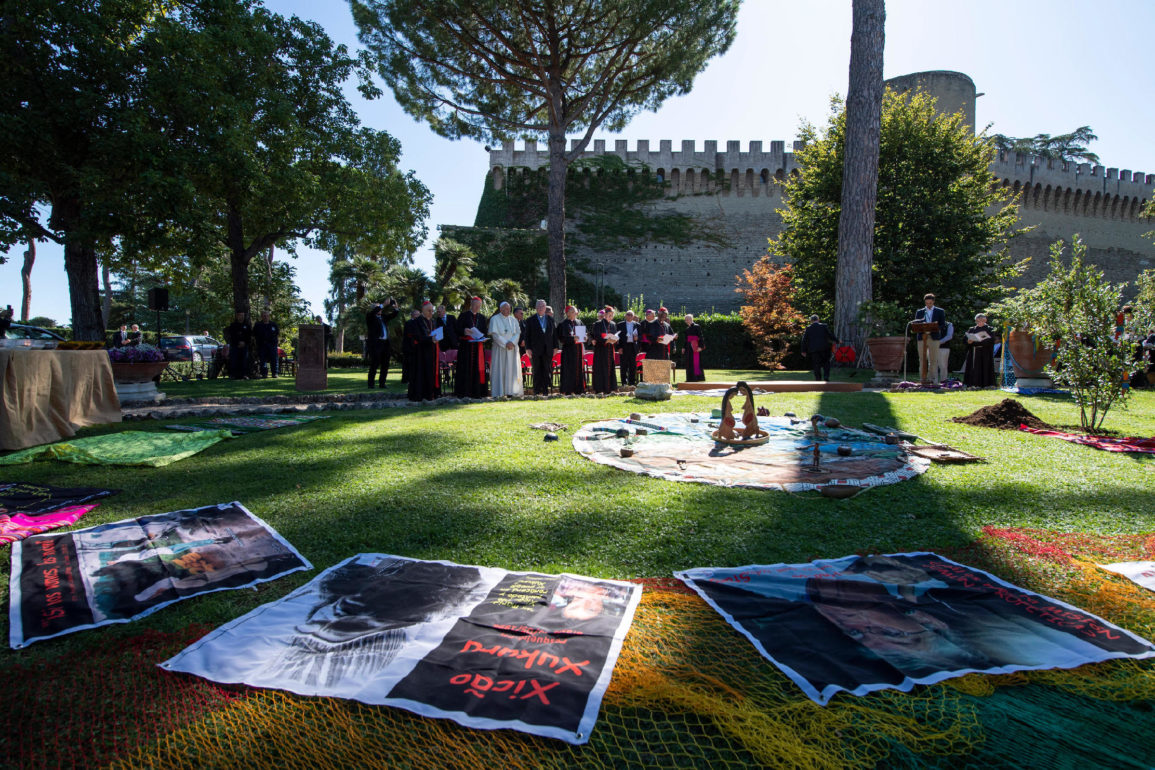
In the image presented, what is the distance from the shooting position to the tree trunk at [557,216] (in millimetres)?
18281

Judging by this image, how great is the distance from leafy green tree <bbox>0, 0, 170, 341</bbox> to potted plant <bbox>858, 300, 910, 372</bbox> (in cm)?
1654

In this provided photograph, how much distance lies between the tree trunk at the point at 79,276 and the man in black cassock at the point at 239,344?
113 inches

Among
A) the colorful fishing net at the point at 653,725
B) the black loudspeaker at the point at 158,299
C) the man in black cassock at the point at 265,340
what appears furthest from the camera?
the man in black cassock at the point at 265,340

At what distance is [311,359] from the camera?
12086 mm

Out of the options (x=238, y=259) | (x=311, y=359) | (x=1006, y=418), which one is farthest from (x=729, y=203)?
(x=1006, y=418)

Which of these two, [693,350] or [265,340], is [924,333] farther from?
[265,340]

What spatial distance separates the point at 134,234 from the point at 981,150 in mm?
24944

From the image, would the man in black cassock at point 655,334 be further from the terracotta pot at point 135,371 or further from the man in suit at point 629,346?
the terracotta pot at point 135,371

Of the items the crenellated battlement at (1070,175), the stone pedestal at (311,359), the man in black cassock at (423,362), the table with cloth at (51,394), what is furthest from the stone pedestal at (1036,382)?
the crenellated battlement at (1070,175)

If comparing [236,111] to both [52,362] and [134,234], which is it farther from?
[52,362]

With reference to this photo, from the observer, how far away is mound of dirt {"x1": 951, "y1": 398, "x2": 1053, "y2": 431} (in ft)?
20.8

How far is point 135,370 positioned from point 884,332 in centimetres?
1541

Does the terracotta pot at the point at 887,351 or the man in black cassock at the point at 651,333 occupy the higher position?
the man in black cassock at the point at 651,333

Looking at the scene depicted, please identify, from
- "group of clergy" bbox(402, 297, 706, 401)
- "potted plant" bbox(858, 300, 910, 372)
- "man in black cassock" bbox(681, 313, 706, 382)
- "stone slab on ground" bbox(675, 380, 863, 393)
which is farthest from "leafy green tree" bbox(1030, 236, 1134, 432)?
"man in black cassock" bbox(681, 313, 706, 382)
